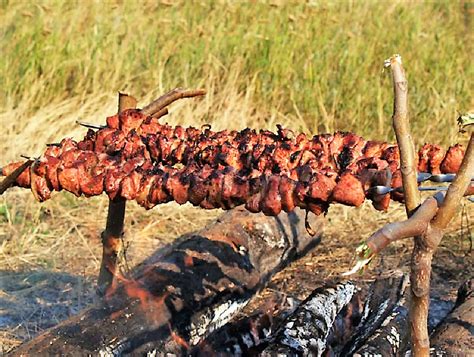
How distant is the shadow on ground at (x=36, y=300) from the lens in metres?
3.71

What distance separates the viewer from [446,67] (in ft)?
22.4

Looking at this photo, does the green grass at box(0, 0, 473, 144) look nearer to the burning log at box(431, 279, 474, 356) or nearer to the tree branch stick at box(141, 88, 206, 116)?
the burning log at box(431, 279, 474, 356)

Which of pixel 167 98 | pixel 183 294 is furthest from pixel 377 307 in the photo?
pixel 167 98

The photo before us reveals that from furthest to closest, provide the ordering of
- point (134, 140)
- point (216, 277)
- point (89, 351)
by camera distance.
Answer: point (216, 277)
point (89, 351)
point (134, 140)

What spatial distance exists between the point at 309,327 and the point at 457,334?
1.64 feet

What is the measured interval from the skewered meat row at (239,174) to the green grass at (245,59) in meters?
4.28

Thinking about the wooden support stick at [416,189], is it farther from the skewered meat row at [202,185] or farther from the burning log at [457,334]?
the burning log at [457,334]

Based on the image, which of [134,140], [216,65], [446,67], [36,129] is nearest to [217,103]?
[216,65]

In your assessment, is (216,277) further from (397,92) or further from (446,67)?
(446,67)

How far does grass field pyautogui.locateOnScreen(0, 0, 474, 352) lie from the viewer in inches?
246

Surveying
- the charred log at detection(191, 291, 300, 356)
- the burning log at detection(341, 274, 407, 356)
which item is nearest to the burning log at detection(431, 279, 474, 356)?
the burning log at detection(341, 274, 407, 356)

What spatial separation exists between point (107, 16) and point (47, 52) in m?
0.85

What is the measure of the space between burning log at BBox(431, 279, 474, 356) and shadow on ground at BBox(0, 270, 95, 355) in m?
1.87

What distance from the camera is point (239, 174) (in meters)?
1.90
